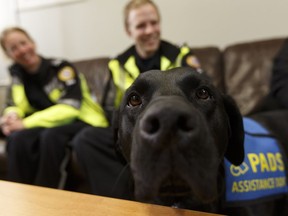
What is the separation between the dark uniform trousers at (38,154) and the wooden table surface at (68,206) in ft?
3.11

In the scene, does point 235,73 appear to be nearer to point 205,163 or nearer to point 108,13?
point 108,13

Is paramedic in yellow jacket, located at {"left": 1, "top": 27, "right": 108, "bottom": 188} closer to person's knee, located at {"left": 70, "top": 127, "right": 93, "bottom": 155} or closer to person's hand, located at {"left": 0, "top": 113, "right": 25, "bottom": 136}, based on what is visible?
person's hand, located at {"left": 0, "top": 113, "right": 25, "bottom": 136}

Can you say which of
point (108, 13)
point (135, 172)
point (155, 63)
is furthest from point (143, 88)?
point (108, 13)

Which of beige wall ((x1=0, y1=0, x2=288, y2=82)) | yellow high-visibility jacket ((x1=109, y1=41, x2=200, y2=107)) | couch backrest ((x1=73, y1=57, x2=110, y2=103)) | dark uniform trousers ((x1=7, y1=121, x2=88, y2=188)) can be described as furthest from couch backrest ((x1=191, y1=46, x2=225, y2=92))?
dark uniform trousers ((x1=7, y1=121, x2=88, y2=188))

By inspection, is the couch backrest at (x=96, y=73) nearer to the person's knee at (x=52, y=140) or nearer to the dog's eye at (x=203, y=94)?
the person's knee at (x=52, y=140)

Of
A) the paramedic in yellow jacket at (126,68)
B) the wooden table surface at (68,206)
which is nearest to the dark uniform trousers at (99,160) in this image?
the paramedic in yellow jacket at (126,68)

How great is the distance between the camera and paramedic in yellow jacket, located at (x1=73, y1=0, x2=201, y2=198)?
5.29 ft

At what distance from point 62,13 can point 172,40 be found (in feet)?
3.80

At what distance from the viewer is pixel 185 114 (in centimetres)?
Answer: 58

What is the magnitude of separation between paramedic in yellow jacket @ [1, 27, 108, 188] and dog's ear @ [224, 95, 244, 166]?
108cm

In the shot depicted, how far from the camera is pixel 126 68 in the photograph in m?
1.83

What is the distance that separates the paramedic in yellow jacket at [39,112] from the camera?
1.78 meters

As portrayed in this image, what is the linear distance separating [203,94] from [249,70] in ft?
4.71

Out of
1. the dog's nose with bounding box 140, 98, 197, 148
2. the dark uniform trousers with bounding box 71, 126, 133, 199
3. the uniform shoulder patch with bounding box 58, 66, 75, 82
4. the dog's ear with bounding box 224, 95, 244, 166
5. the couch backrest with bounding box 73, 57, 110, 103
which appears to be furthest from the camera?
the couch backrest with bounding box 73, 57, 110, 103
